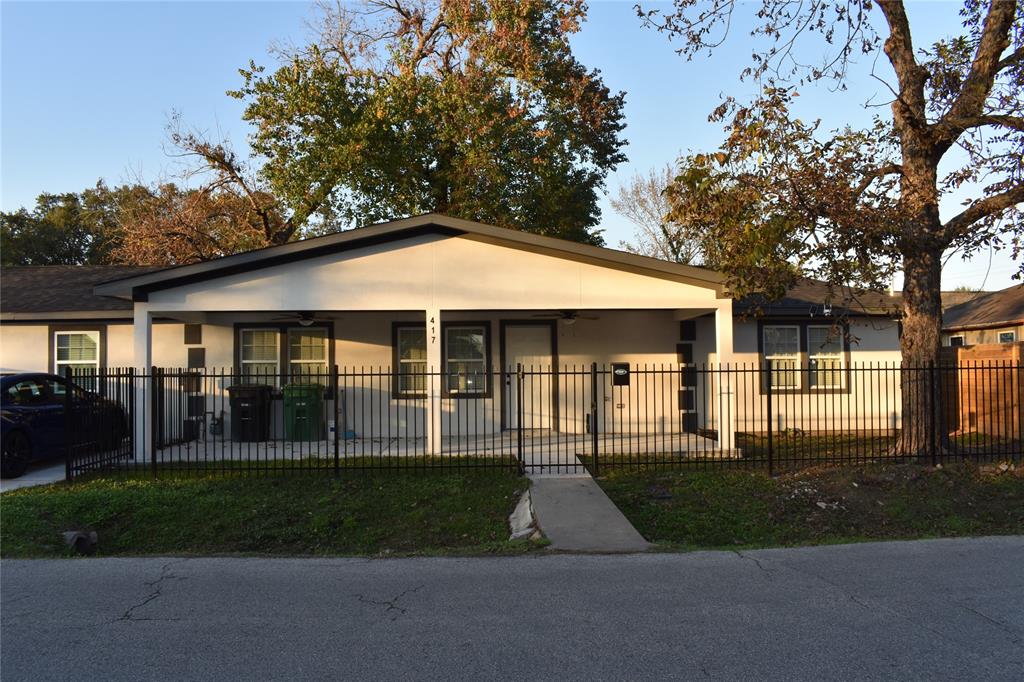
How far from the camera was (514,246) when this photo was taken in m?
12.6

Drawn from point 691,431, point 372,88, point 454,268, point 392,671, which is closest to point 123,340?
point 454,268

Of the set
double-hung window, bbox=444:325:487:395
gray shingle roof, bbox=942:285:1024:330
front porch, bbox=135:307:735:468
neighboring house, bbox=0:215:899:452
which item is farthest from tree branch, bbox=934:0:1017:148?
gray shingle roof, bbox=942:285:1024:330

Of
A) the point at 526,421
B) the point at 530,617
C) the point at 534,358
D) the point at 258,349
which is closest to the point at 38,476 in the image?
the point at 258,349

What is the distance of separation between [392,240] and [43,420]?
6.24 m

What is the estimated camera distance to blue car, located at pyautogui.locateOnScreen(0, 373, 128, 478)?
432 inches

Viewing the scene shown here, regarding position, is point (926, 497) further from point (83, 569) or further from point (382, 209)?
point (382, 209)

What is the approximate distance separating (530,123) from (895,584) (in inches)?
702

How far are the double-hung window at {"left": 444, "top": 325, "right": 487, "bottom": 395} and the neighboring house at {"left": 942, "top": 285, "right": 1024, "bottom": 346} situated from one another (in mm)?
13828

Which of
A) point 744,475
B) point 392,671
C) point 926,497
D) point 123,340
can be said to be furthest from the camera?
point 123,340

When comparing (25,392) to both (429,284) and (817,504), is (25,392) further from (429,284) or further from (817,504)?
(817,504)

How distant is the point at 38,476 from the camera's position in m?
11.3

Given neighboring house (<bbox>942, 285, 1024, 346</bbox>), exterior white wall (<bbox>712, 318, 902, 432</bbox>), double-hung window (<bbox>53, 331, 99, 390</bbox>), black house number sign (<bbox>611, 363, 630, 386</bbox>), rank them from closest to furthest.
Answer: black house number sign (<bbox>611, 363, 630, 386</bbox>), double-hung window (<bbox>53, 331, 99, 390</bbox>), exterior white wall (<bbox>712, 318, 902, 432</bbox>), neighboring house (<bbox>942, 285, 1024, 346</bbox>)

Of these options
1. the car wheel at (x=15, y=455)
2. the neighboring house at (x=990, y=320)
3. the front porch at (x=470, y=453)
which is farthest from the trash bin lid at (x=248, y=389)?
the neighboring house at (x=990, y=320)

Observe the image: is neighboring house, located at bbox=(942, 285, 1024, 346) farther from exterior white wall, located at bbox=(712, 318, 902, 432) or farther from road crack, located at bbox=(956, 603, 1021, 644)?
road crack, located at bbox=(956, 603, 1021, 644)
